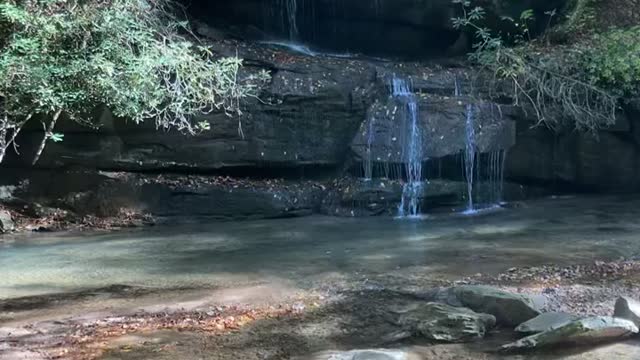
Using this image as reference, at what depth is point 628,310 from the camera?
195 inches

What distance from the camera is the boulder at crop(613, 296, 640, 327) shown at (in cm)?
488

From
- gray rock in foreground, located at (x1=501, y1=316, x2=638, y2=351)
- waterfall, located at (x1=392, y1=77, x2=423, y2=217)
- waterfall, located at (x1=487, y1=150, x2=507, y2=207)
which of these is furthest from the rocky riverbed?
waterfall, located at (x1=487, y1=150, x2=507, y2=207)

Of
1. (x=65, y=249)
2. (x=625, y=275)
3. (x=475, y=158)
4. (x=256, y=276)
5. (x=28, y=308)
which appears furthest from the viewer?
(x=475, y=158)

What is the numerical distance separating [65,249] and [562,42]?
10232 mm

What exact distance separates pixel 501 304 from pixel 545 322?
0.40 m

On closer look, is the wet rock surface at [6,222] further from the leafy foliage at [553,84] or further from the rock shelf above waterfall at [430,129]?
the leafy foliage at [553,84]

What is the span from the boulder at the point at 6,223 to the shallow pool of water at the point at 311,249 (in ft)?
2.49

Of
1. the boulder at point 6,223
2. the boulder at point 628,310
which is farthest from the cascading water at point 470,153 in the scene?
the boulder at point 6,223

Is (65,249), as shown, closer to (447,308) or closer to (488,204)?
(447,308)

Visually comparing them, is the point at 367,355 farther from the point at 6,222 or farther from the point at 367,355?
the point at 6,222

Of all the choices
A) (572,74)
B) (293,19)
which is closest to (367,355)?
(572,74)

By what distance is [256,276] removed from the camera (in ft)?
23.0

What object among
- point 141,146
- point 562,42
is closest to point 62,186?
point 141,146

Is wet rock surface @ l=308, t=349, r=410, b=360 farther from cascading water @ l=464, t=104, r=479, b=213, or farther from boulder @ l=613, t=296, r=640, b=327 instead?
cascading water @ l=464, t=104, r=479, b=213
